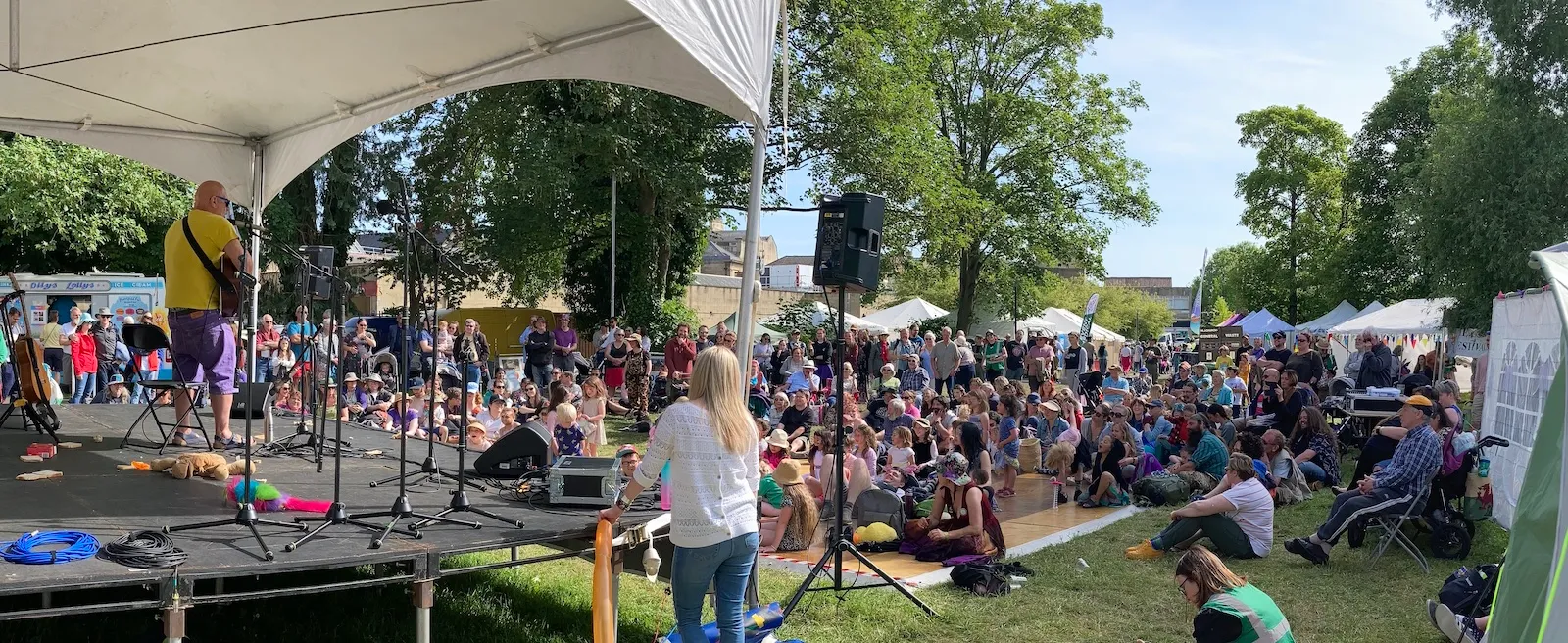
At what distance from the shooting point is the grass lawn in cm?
590

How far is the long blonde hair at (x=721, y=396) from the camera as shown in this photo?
164 inches

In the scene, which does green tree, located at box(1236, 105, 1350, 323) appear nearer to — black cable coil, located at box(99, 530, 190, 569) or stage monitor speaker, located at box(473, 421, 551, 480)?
stage monitor speaker, located at box(473, 421, 551, 480)

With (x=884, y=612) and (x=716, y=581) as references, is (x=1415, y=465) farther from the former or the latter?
(x=716, y=581)

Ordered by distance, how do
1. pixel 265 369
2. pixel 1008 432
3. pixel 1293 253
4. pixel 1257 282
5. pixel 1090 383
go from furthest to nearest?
pixel 1257 282 → pixel 1293 253 → pixel 1090 383 → pixel 265 369 → pixel 1008 432

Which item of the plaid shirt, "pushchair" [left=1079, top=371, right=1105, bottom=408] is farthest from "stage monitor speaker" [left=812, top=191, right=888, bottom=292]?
"pushchair" [left=1079, top=371, right=1105, bottom=408]

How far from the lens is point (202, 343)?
6254 millimetres

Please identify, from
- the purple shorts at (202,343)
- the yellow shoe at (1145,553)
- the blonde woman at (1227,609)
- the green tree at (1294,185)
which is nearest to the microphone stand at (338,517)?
the purple shorts at (202,343)

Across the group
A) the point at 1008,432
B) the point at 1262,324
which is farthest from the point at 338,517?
the point at 1262,324

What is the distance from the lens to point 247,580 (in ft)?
21.5

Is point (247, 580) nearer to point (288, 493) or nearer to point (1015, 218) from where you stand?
point (288, 493)

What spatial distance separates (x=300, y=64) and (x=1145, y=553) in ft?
23.1

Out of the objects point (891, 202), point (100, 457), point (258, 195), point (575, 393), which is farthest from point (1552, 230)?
point (100, 457)

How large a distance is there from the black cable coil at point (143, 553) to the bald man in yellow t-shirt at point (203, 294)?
82.8 inches

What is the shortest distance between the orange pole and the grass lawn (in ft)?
5.01
